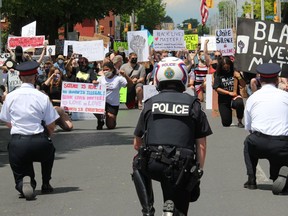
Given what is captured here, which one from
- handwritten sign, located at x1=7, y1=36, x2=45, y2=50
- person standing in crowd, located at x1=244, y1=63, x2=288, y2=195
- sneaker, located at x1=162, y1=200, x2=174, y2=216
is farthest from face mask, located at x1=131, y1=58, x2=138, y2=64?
sneaker, located at x1=162, y1=200, x2=174, y2=216

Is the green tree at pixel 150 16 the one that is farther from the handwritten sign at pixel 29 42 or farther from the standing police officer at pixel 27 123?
the standing police officer at pixel 27 123

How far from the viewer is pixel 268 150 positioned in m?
10.0

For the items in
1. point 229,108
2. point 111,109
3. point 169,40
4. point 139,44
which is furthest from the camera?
point 169,40

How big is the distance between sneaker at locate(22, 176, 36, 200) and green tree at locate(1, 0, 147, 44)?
49.2 m

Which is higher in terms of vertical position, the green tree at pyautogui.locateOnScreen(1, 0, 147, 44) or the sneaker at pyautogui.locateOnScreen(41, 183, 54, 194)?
the green tree at pyautogui.locateOnScreen(1, 0, 147, 44)

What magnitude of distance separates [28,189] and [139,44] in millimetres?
20309

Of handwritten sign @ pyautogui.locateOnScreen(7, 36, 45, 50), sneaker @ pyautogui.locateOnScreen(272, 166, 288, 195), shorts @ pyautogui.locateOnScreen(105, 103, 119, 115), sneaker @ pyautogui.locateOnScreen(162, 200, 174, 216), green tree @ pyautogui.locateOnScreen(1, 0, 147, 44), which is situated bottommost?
shorts @ pyautogui.locateOnScreen(105, 103, 119, 115)

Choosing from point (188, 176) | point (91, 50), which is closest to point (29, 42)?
point (91, 50)

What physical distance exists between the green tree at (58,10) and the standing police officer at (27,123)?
1934 inches

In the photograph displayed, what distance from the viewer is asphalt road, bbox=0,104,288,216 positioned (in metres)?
9.24

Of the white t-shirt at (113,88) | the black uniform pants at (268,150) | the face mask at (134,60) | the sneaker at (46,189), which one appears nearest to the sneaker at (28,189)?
the sneaker at (46,189)

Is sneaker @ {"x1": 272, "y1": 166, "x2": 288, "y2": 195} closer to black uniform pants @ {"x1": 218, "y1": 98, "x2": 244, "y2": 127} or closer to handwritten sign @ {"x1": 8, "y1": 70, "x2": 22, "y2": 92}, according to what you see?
black uniform pants @ {"x1": 218, "y1": 98, "x2": 244, "y2": 127}

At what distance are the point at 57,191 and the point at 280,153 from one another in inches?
111

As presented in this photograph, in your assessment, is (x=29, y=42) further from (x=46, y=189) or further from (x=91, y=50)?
(x=46, y=189)
